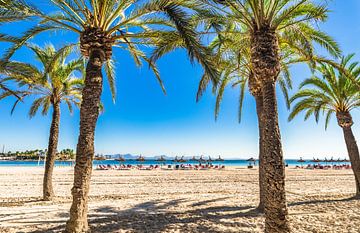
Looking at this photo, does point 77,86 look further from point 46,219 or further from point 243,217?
point 243,217

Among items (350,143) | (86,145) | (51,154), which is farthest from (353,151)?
(51,154)

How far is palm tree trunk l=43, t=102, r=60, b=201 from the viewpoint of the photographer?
487 inches

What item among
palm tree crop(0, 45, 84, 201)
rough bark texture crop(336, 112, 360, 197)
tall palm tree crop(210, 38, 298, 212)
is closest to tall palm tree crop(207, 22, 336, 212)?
tall palm tree crop(210, 38, 298, 212)

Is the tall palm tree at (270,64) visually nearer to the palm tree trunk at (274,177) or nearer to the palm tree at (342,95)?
the palm tree trunk at (274,177)

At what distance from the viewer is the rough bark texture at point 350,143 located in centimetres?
1271

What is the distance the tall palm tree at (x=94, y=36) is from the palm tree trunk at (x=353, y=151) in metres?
10.2

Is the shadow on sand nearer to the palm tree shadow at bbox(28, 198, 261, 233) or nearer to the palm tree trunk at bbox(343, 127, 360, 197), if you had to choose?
the palm tree shadow at bbox(28, 198, 261, 233)

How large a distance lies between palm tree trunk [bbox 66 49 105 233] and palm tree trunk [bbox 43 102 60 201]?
269 inches

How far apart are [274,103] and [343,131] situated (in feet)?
29.7

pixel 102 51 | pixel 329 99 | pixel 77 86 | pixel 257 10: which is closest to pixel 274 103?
pixel 257 10

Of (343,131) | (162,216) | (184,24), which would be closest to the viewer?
(184,24)

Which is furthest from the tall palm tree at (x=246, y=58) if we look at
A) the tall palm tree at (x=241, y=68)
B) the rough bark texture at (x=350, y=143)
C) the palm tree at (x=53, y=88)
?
the palm tree at (x=53, y=88)

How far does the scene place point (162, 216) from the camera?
8828 millimetres

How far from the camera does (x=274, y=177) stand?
20.2 ft
